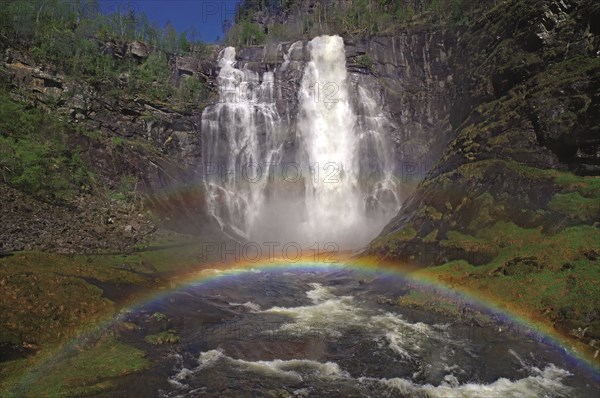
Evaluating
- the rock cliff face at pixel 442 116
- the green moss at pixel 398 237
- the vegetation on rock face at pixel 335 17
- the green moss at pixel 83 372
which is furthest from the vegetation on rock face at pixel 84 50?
the green moss at pixel 83 372

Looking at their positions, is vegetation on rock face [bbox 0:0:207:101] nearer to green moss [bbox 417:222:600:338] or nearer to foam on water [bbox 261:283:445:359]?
foam on water [bbox 261:283:445:359]

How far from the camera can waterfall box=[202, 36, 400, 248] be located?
156 feet

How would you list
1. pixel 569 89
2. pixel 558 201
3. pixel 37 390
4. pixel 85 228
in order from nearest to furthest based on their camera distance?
pixel 37 390
pixel 558 201
pixel 569 89
pixel 85 228

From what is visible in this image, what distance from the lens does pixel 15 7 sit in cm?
4972

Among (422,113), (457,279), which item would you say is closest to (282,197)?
(422,113)

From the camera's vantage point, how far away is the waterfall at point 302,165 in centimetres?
4750

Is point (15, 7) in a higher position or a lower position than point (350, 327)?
higher

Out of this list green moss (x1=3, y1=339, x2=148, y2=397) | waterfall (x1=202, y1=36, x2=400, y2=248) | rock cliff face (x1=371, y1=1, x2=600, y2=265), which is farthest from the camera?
waterfall (x1=202, y1=36, x2=400, y2=248)

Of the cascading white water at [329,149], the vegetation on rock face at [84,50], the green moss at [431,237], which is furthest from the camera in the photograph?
the cascading white water at [329,149]

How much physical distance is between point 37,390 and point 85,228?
20.6 metres

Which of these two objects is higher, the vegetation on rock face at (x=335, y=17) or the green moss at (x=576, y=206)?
the vegetation on rock face at (x=335, y=17)

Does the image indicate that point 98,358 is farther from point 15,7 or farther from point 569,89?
point 15,7

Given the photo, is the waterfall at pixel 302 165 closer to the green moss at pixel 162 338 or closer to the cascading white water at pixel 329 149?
the cascading white water at pixel 329 149

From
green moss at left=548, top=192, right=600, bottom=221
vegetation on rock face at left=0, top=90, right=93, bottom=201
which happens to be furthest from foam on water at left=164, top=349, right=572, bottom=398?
vegetation on rock face at left=0, top=90, right=93, bottom=201
